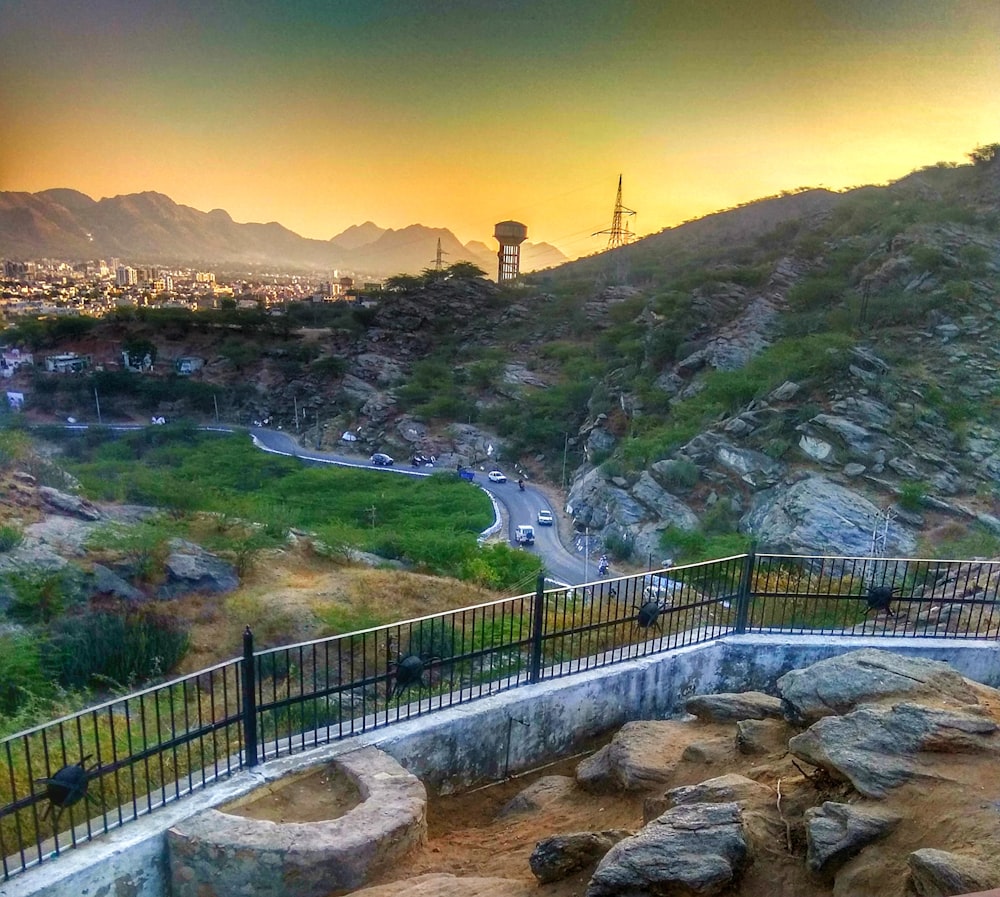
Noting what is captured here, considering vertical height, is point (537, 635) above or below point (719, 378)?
below

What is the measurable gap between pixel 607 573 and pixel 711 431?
7.00m

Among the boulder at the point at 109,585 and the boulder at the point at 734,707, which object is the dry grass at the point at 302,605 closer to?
the boulder at the point at 109,585

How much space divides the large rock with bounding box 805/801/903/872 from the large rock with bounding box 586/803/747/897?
0.32 meters

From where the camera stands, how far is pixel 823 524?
18.3m

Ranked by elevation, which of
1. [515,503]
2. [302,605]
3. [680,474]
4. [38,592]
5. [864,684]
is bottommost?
[515,503]

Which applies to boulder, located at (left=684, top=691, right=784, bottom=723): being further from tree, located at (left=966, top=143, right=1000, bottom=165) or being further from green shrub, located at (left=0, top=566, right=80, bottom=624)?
tree, located at (left=966, top=143, right=1000, bottom=165)

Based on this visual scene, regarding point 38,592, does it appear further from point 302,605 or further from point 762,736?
point 762,736

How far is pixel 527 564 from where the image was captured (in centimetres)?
1883

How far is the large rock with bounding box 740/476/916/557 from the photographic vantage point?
17.7 metres

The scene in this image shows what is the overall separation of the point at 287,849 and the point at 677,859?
220 cm

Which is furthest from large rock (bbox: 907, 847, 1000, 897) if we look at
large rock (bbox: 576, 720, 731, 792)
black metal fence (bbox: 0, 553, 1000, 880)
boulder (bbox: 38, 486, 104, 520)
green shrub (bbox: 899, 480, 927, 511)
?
green shrub (bbox: 899, 480, 927, 511)

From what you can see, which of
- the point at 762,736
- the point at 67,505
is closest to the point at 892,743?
the point at 762,736

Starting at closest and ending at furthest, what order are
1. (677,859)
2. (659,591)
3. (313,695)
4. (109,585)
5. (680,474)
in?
(677,859) < (313,695) < (659,591) < (109,585) < (680,474)

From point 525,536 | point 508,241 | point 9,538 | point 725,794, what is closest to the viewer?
point 725,794
